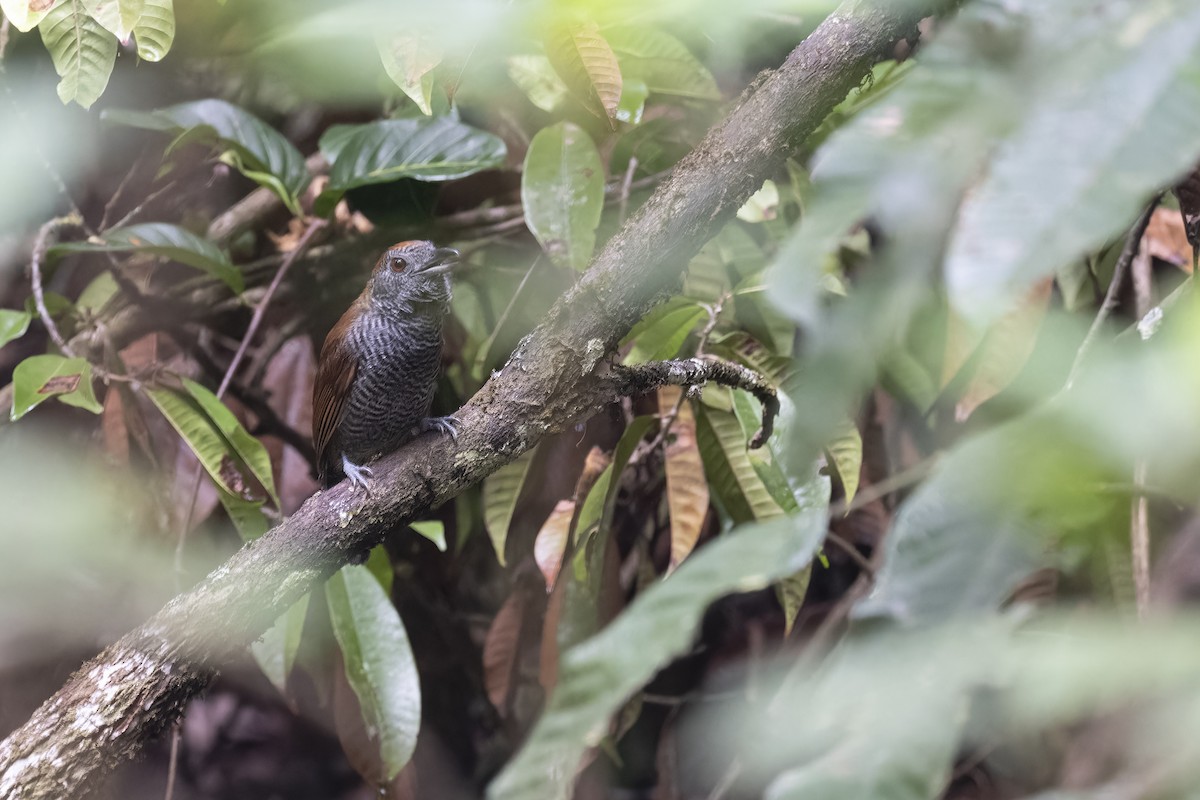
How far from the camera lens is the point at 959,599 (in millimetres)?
619

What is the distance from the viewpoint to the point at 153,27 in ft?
5.96

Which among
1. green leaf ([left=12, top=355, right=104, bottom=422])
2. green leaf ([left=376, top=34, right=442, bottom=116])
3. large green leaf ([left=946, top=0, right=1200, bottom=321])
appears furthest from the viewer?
green leaf ([left=12, top=355, right=104, bottom=422])

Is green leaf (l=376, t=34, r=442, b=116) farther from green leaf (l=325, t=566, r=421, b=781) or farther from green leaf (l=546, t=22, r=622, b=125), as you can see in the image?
green leaf (l=325, t=566, r=421, b=781)

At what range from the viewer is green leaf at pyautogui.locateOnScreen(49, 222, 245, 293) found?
8.11 ft

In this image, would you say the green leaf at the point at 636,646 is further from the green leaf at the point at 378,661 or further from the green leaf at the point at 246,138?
the green leaf at the point at 246,138

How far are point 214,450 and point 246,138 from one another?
1003 millimetres

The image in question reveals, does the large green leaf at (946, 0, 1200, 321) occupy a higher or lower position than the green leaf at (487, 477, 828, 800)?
higher

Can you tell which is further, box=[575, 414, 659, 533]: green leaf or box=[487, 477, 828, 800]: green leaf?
box=[575, 414, 659, 533]: green leaf

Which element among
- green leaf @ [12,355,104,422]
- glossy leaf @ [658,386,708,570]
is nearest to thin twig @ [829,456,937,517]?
glossy leaf @ [658,386,708,570]

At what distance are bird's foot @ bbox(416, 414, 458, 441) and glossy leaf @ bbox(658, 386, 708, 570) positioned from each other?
557 mm

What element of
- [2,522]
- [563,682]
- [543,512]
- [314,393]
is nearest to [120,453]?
[314,393]

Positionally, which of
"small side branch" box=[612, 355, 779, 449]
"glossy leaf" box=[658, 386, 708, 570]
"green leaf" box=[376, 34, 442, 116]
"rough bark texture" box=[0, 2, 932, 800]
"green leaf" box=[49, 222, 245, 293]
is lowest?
"glossy leaf" box=[658, 386, 708, 570]

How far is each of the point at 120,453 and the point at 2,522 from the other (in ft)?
4.80

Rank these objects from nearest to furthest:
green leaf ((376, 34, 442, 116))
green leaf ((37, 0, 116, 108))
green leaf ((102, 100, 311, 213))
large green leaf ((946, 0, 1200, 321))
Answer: large green leaf ((946, 0, 1200, 321)), green leaf ((376, 34, 442, 116)), green leaf ((37, 0, 116, 108)), green leaf ((102, 100, 311, 213))
